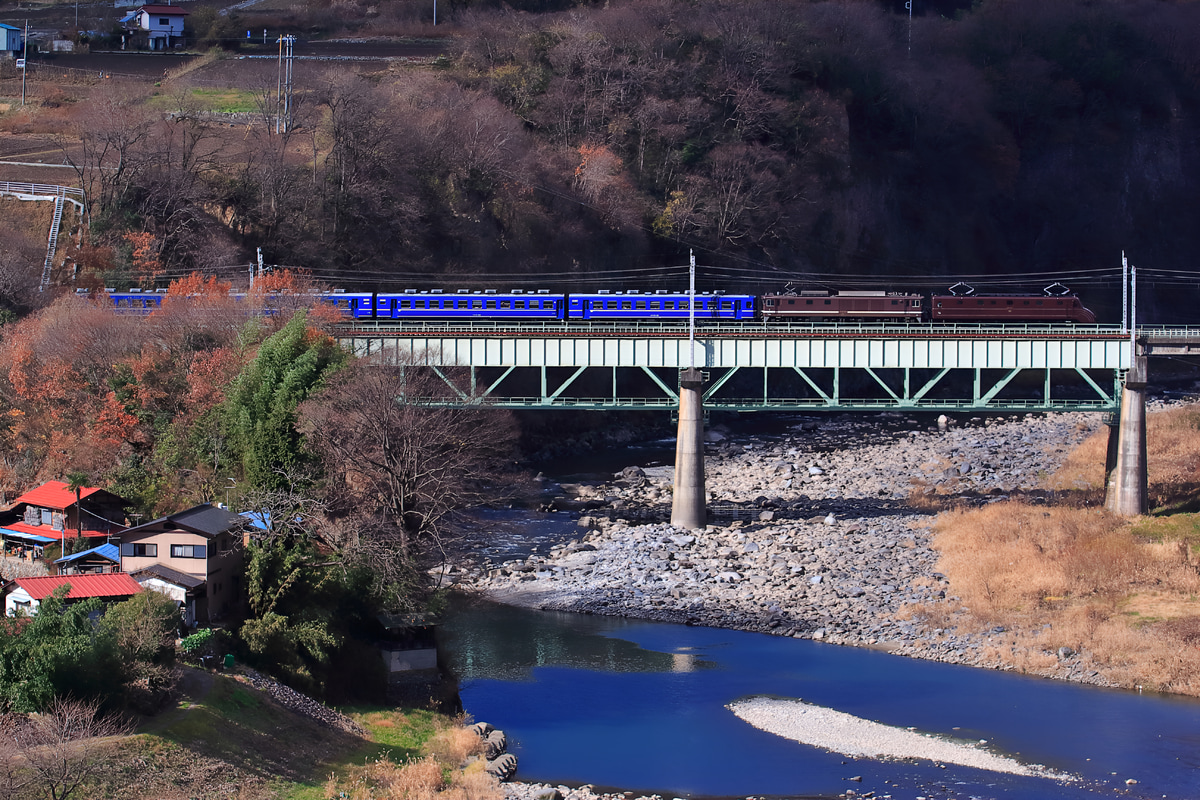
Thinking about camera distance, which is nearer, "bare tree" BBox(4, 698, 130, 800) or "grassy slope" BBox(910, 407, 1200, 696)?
"bare tree" BBox(4, 698, 130, 800)

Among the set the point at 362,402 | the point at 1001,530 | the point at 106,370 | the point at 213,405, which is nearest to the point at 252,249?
the point at 106,370

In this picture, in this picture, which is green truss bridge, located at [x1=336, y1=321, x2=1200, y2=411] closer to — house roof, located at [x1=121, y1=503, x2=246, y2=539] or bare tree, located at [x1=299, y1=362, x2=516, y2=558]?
bare tree, located at [x1=299, y1=362, x2=516, y2=558]

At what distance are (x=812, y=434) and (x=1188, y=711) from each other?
4292cm

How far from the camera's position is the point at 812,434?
250 ft

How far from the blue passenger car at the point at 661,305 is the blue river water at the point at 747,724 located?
26679mm

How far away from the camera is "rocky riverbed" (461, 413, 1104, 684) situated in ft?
138

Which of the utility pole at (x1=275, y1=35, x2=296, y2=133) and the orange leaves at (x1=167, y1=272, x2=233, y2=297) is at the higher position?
the utility pole at (x1=275, y1=35, x2=296, y2=133)

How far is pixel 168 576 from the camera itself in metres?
33.7

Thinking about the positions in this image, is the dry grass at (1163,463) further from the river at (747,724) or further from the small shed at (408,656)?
the small shed at (408,656)

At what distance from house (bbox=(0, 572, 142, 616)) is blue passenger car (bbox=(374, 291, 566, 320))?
34947 mm

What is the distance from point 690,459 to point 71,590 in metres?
27.2

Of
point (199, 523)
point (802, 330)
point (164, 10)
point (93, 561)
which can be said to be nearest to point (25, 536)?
point (93, 561)

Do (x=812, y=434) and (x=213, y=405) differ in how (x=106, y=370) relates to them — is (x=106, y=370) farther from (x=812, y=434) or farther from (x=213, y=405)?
(x=812, y=434)

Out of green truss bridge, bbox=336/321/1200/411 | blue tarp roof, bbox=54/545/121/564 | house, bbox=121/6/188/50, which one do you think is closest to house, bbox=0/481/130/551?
blue tarp roof, bbox=54/545/121/564
